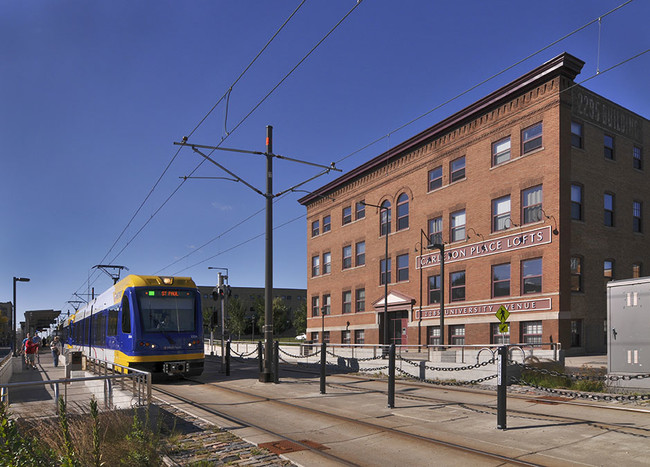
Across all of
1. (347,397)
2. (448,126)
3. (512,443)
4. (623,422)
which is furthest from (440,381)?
(448,126)

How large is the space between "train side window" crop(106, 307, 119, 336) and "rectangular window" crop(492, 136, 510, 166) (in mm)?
19333

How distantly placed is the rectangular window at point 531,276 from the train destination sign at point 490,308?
59 cm

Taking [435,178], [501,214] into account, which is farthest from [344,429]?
[435,178]

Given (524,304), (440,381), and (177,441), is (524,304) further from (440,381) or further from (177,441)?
(177,441)

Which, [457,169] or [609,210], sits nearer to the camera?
[609,210]

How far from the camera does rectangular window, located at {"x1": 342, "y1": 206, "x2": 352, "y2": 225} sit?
41031mm

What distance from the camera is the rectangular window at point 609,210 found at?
26812 millimetres

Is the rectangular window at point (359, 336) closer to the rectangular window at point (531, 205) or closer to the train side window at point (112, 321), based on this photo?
the rectangular window at point (531, 205)

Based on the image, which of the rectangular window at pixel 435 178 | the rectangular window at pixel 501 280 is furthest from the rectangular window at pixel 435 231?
the rectangular window at pixel 501 280

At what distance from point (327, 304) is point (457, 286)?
15.7 metres

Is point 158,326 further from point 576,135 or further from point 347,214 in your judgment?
point 347,214

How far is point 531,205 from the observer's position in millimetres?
25703

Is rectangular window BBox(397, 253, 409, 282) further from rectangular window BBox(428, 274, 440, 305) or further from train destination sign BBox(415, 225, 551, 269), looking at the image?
rectangular window BBox(428, 274, 440, 305)

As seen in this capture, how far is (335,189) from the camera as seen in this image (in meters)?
43.0
